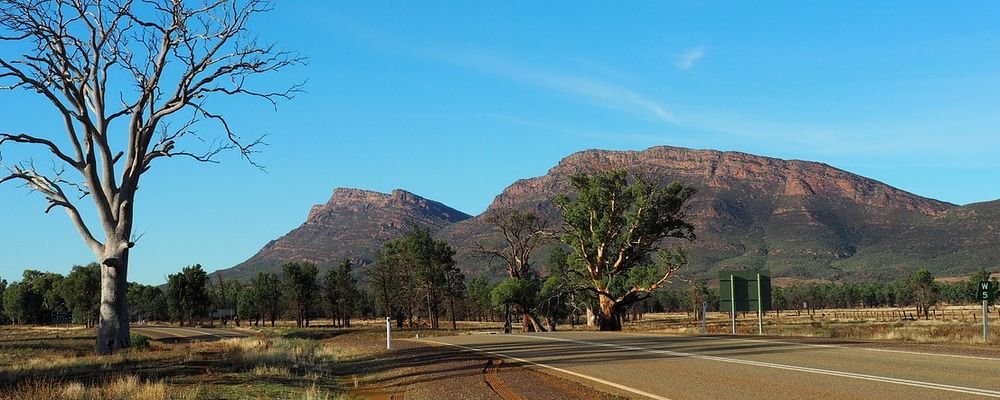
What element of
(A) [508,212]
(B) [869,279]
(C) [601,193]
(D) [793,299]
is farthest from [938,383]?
(B) [869,279]

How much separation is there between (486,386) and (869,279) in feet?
639

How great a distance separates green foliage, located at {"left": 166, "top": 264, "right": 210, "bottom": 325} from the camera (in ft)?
Result: 314

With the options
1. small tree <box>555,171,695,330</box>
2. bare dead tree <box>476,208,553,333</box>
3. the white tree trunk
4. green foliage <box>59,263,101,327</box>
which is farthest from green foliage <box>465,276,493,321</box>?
the white tree trunk

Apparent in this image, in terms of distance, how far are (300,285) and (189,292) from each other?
42.4ft

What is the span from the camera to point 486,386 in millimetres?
14414

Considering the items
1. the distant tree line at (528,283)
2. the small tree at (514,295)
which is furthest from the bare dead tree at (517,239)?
the small tree at (514,295)

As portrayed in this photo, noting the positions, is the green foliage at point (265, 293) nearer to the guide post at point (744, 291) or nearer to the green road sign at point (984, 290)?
the guide post at point (744, 291)

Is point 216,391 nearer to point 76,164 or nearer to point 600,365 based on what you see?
point 600,365

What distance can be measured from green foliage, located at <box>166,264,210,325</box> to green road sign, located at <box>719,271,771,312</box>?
75812 mm

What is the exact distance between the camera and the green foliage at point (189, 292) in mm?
95562

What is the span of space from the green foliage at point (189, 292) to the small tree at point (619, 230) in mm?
63106

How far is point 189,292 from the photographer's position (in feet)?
319

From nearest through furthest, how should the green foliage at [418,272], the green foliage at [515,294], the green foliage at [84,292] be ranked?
the green foliage at [515,294]
the green foliage at [418,272]
the green foliage at [84,292]

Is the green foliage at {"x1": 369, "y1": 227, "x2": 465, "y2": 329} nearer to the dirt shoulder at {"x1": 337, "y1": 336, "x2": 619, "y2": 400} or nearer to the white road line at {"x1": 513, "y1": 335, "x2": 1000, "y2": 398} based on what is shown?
the dirt shoulder at {"x1": 337, "y1": 336, "x2": 619, "y2": 400}
